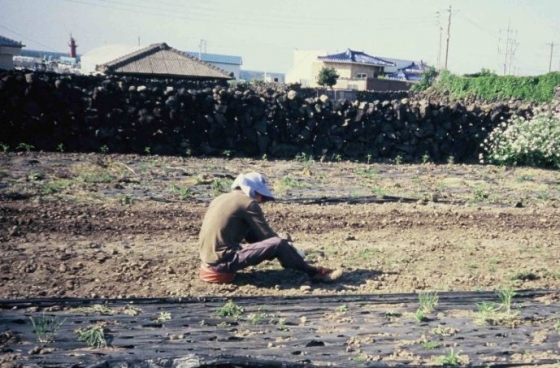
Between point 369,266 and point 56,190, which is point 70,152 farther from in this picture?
point 369,266

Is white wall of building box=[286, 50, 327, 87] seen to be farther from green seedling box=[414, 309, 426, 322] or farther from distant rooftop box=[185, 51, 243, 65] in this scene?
green seedling box=[414, 309, 426, 322]

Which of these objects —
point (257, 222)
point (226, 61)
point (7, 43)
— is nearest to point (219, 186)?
point (257, 222)

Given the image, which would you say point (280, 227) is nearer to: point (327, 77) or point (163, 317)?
point (163, 317)

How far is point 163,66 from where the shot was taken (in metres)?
43.4

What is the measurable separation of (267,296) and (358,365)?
1717 mm

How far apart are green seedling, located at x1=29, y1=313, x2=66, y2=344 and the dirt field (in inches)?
3.3

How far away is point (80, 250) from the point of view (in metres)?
7.65

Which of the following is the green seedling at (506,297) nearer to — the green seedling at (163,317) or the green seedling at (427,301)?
the green seedling at (427,301)

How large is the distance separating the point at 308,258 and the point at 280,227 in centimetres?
156

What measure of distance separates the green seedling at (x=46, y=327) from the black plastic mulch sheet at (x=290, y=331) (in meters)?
0.03

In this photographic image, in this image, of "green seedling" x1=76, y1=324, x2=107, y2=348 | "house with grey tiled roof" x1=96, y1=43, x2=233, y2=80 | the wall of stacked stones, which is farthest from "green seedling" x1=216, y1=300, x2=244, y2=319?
"house with grey tiled roof" x1=96, y1=43, x2=233, y2=80

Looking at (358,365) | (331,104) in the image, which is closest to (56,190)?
(358,365)

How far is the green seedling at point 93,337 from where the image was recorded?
4992 mm

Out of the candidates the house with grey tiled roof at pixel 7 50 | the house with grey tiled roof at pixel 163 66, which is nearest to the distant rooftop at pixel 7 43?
the house with grey tiled roof at pixel 7 50
